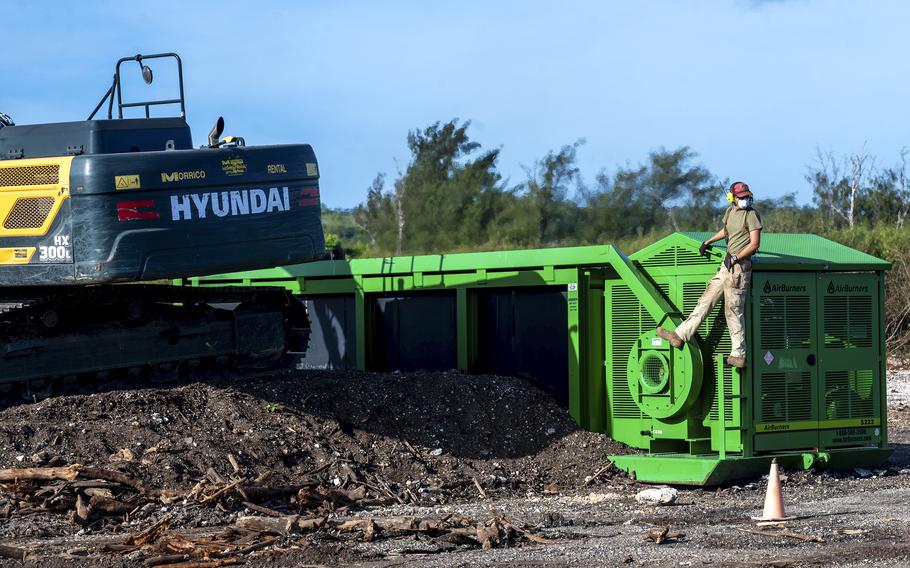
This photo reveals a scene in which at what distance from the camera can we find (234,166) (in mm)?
11430

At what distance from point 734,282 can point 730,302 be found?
0.16 meters

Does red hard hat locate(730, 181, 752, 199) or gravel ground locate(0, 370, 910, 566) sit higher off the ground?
red hard hat locate(730, 181, 752, 199)

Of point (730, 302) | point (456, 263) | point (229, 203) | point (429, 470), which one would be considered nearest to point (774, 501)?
point (730, 302)

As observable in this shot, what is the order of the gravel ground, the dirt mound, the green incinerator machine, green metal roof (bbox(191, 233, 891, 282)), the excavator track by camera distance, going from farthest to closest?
the excavator track < green metal roof (bbox(191, 233, 891, 282)) < the green incinerator machine < the dirt mound < the gravel ground

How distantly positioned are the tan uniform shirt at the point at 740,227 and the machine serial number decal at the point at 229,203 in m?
3.92

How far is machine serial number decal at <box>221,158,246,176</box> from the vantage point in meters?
11.4

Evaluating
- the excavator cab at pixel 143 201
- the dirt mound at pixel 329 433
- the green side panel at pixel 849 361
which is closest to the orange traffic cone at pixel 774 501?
the dirt mound at pixel 329 433

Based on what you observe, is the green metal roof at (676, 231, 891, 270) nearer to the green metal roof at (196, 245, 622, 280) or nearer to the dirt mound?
the green metal roof at (196, 245, 622, 280)

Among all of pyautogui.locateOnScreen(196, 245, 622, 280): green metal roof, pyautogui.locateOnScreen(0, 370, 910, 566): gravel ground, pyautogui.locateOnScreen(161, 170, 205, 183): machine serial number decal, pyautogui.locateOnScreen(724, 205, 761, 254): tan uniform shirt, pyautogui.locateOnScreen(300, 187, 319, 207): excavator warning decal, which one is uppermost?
pyautogui.locateOnScreen(161, 170, 205, 183): machine serial number decal

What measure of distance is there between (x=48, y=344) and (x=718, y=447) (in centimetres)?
587

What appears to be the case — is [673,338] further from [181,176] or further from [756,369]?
[181,176]

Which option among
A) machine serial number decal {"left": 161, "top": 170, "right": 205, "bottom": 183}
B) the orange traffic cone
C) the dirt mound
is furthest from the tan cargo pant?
machine serial number decal {"left": 161, "top": 170, "right": 205, "bottom": 183}

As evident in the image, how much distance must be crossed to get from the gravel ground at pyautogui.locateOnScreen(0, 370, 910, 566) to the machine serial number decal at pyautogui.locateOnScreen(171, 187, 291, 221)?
1.53 metres

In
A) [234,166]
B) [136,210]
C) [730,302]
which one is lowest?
[730,302]
